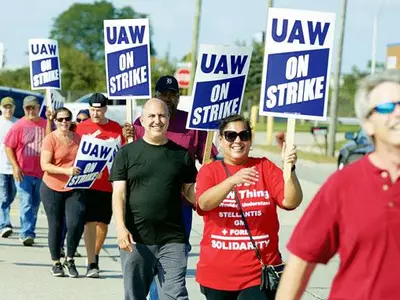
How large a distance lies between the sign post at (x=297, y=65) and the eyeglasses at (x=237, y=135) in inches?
19.3

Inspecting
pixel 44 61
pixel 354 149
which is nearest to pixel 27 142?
pixel 44 61

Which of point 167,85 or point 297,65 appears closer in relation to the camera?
point 297,65

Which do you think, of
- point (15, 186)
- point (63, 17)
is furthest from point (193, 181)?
point (63, 17)

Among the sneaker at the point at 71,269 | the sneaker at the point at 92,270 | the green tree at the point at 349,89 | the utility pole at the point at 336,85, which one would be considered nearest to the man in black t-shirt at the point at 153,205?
the sneaker at the point at 92,270

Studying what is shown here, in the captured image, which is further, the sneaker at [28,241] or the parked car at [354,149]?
the parked car at [354,149]

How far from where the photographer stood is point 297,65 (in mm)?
7125

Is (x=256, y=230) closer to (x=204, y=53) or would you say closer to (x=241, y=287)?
(x=241, y=287)

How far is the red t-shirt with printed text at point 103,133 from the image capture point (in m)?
10.7

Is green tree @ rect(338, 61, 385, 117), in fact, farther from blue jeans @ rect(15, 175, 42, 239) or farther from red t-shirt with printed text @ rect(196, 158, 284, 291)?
red t-shirt with printed text @ rect(196, 158, 284, 291)

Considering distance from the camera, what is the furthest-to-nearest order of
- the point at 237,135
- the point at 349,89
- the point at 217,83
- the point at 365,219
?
1. the point at 349,89
2. the point at 217,83
3. the point at 237,135
4. the point at 365,219

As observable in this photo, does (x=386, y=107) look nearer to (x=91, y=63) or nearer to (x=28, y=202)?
(x=28, y=202)

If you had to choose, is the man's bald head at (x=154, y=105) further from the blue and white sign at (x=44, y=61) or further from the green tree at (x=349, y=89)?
the green tree at (x=349, y=89)

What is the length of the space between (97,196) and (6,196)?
3686 millimetres

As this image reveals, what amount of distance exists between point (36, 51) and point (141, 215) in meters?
7.97
